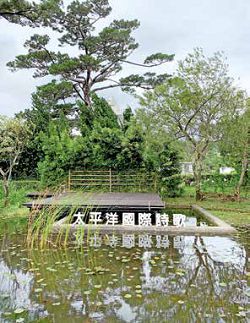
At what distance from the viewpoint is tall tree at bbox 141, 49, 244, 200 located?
11914mm

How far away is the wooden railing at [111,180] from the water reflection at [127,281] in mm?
7675

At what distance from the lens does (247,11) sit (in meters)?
8.99

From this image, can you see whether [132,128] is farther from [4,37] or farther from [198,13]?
[4,37]

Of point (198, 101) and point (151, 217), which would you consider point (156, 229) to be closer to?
point (151, 217)

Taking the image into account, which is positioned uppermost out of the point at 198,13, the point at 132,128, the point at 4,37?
the point at 4,37

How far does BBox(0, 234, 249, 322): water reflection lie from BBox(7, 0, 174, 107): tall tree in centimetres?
1286

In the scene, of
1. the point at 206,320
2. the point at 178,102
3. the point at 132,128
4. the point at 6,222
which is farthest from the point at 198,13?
the point at 206,320

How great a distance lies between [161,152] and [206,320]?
1069 centimetres

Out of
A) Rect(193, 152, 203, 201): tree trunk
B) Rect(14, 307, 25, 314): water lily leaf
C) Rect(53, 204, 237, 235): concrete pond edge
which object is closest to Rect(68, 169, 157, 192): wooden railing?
Rect(193, 152, 203, 201): tree trunk

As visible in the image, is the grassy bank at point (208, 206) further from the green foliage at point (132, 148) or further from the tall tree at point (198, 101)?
the green foliage at point (132, 148)

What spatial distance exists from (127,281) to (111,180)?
396 inches

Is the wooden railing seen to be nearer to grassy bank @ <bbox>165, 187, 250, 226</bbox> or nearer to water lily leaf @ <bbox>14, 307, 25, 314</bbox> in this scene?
grassy bank @ <bbox>165, 187, 250, 226</bbox>

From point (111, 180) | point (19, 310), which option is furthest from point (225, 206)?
point (19, 310)

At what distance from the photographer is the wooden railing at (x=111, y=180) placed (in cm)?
1369
